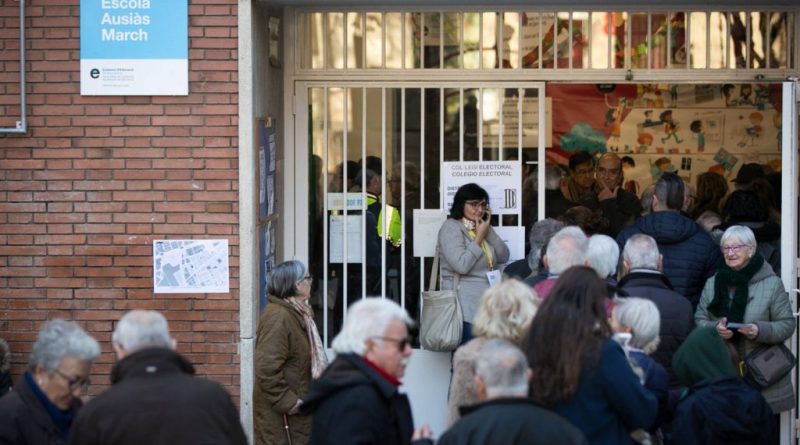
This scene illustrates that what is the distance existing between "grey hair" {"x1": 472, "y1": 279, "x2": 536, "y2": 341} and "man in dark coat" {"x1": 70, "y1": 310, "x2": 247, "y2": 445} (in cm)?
123

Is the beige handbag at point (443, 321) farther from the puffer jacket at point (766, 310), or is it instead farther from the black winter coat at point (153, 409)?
the black winter coat at point (153, 409)

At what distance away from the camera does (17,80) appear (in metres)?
8.41

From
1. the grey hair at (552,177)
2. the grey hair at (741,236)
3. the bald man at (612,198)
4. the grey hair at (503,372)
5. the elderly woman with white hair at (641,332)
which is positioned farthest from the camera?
the grey hair at (552,177)

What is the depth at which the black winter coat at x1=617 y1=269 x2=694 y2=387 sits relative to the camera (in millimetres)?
7211

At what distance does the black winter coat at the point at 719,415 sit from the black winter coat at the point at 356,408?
1.86m

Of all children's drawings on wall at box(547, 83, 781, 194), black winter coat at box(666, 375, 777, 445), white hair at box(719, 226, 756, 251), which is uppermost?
children's drawings on wall at box(547, 83, 781, 194)

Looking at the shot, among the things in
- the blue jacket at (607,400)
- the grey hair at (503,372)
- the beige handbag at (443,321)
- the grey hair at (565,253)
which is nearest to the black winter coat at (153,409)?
the grey hair at (503,372)

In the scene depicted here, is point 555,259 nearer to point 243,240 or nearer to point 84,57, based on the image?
point 243,240

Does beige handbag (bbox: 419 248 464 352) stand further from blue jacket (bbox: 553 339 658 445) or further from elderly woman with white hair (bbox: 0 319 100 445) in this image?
elderly woman with white hair (bbox: 0 319 100 445)

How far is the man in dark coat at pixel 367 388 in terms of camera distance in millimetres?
4992

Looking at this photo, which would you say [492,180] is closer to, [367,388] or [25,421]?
[367,388]

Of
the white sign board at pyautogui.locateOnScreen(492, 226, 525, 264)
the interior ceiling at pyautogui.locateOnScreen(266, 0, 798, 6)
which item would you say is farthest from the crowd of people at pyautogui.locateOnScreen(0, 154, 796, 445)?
the interior ceiling at pyautogui.locateOnScreen(266, 0, 798, 6)

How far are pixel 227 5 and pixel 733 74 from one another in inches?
143

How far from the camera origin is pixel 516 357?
15.7 feet
